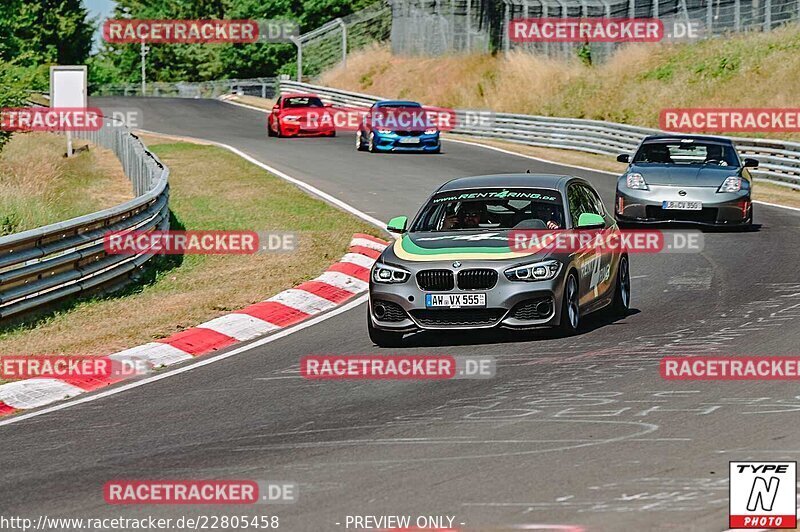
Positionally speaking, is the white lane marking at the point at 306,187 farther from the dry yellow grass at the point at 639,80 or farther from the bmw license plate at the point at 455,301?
the dry yellow grass at the point at 639,80

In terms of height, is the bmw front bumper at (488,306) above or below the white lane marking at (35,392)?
above

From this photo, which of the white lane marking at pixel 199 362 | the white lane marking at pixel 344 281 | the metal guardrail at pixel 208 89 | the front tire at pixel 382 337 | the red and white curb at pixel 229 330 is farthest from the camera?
the metal guardrail at pixel 208 89

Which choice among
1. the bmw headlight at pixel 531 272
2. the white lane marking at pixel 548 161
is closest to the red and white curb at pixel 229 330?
the bmw headlight at pixel 531 272

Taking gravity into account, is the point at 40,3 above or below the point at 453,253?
above

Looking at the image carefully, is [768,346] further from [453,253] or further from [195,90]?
[195,90]

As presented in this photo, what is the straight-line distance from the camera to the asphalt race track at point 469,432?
687cm

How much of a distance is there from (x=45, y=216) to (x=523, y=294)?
34.9 feet

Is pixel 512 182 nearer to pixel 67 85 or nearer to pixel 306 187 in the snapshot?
pixel 306 187

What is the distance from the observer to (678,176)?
65.4ft

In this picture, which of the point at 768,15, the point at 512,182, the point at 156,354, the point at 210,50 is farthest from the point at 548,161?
the point at 210,50

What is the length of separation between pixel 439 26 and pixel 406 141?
92.1ft

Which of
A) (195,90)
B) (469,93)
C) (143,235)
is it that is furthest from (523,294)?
(195,90)

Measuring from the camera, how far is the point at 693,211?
19703 millimetres

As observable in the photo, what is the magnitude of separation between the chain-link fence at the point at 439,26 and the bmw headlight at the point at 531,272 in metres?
48.2
